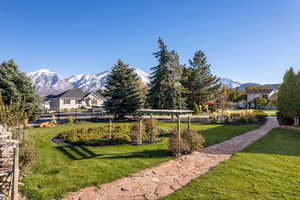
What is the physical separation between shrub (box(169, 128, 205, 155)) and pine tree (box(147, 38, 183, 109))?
12.7 meters

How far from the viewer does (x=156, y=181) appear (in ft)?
14.2

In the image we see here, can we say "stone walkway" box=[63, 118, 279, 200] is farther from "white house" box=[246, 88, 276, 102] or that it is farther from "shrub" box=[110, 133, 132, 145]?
"white house" box=[246, 88, 276, 102]

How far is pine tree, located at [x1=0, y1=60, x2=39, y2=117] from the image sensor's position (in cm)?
1396

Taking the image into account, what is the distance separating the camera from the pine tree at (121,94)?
1789 centimetres

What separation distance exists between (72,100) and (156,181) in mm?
40776

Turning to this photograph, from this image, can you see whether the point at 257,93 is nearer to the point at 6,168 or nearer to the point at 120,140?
the point at 120,140

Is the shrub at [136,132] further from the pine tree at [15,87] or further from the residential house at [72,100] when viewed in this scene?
the residential house at [72,100]

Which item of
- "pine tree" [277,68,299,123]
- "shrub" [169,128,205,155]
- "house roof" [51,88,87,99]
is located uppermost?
"house roof" [51,88,87,99]

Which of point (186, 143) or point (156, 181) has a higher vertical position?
point (186, 143)

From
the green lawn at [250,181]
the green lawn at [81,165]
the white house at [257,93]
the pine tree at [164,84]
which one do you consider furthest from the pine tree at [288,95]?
the white house at [257,93]

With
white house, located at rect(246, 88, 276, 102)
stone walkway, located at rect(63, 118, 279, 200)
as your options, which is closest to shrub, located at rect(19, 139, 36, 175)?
stone walkway, located at rect(63, 118, 279, 200)

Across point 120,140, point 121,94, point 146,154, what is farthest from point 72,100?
point 146,154

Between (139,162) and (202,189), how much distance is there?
242 centimetres

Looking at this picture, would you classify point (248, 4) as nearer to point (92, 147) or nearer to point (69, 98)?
point (92, 147)
